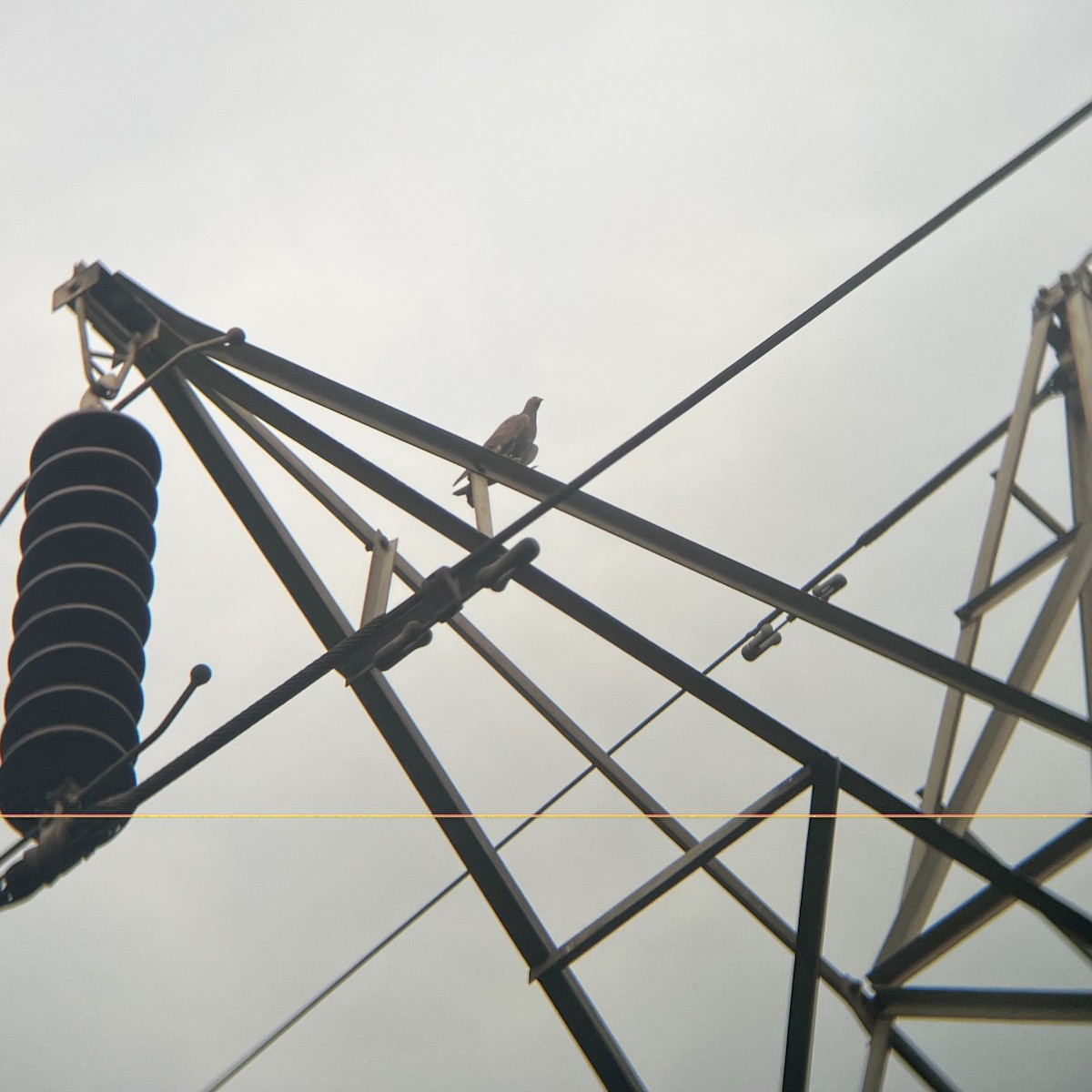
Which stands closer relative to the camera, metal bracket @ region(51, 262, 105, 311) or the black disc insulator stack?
the black disc insulator stack

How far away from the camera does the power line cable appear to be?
196 inches

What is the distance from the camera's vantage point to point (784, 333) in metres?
5.49

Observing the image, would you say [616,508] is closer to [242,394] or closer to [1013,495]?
[242,394]

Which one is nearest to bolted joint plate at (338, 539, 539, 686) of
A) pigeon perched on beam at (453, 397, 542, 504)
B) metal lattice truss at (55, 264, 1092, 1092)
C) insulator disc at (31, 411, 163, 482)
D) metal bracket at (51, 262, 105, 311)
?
metal lattice truss at (55, 264, 1092, 1092)

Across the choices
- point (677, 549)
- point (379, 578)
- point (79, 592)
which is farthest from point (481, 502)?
point (79, 592)

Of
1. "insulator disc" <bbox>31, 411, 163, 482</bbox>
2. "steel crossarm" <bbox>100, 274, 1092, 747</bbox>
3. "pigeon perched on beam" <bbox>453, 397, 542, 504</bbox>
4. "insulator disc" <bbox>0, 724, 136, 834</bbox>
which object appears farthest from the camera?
"pigeon perched on beam" <bbox>453, 397, 542, 504</bbox>

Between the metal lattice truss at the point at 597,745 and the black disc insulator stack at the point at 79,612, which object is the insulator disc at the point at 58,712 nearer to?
the black disc insulator stack at the point at 79,612

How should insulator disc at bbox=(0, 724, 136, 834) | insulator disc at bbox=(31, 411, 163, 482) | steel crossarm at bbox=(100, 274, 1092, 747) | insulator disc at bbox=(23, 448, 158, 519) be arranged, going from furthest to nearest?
steel crossarm at bbox=(100, 274, 1092, 747)
insulator disc at bbox=(31, 411, 163, 482)
insulator disc at bbox=(23, 448, 158, 519)
insulator disc at bbox=(0, 724, 136, 834)

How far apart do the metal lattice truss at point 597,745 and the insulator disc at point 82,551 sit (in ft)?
2.06

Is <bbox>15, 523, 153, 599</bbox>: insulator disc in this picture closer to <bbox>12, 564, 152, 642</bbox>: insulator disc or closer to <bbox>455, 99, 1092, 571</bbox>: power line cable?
<bbox>12, 564, 152, 642</bbox>: insulator disc

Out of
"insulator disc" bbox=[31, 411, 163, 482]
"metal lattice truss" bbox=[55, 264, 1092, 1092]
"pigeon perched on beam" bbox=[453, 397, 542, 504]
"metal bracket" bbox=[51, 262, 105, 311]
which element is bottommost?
"metal lattice truss" bbox=[55, 264, 1092, 1092]

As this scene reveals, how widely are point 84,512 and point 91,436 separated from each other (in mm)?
380

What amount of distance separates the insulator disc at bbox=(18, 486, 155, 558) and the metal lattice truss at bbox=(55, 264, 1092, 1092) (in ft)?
1.71

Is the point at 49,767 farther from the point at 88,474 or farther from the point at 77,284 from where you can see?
the point at 77,284
